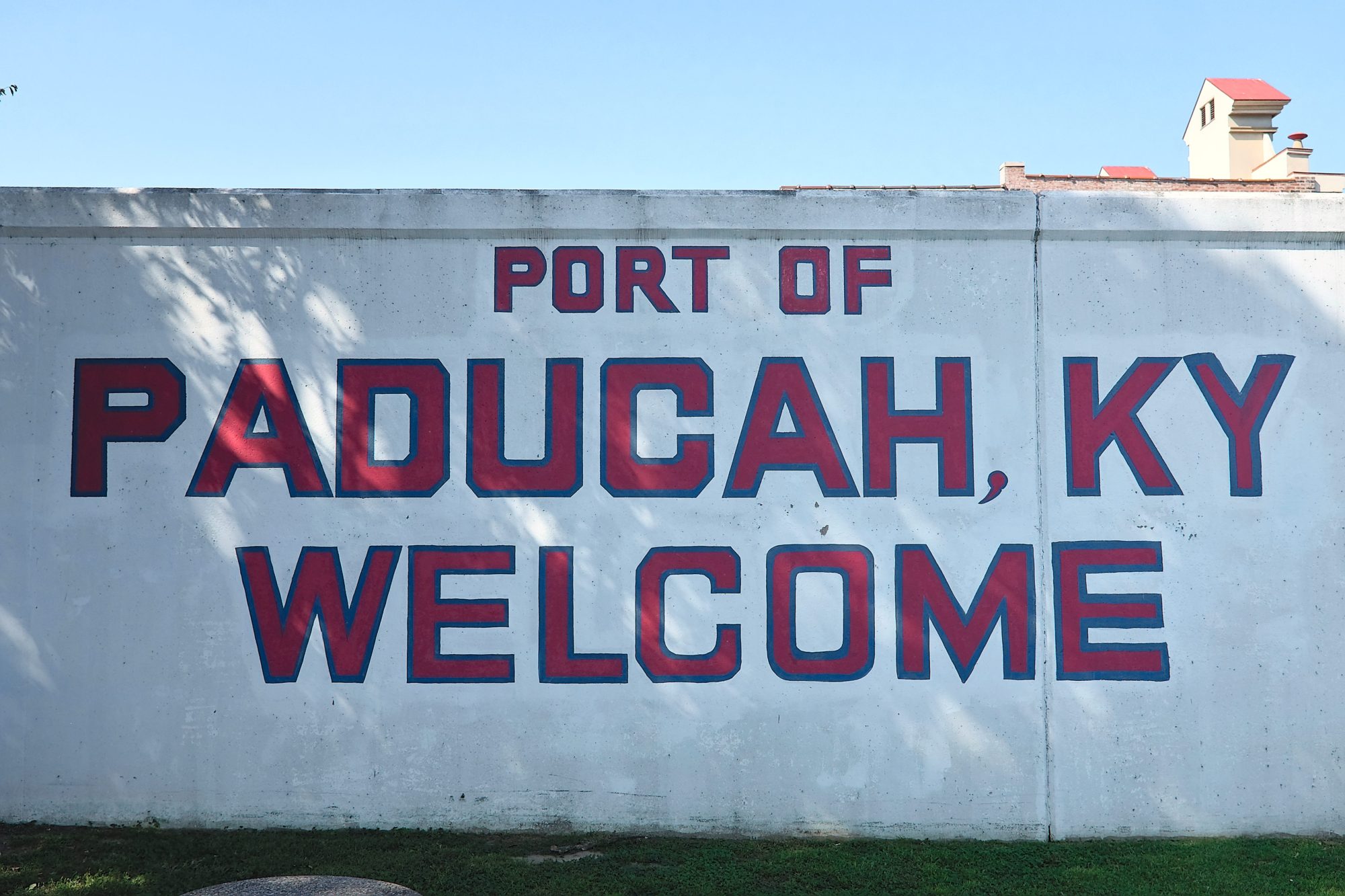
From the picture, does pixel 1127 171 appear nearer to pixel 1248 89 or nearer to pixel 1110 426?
pixel 1248 89

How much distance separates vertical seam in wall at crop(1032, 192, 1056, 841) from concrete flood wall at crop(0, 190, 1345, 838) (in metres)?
0.02

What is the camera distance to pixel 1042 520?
529 cm

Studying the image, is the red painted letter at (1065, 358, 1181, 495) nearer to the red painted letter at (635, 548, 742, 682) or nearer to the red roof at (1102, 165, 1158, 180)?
the red painted letter at (635, 548, 742, 682)

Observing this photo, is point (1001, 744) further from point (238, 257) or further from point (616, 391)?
point (238, 257)

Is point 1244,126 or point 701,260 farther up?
point 1244,126

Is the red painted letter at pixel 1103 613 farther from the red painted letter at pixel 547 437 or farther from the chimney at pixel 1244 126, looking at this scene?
the chimney at pixel 1244 126

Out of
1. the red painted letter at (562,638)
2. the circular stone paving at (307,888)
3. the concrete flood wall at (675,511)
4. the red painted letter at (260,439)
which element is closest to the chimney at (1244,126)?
the concrete flood wall at (675,511)

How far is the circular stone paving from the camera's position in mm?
4238

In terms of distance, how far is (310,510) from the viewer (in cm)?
532

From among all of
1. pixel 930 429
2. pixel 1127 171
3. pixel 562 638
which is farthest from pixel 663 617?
pixel 1127 171

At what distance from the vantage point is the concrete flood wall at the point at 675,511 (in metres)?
5.20

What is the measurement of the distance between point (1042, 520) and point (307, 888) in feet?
13.0

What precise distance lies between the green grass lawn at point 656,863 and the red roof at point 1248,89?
18645 mm

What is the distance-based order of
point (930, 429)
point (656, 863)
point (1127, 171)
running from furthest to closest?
point (1127, 171)
point (930, 429)
point (656, 863)
